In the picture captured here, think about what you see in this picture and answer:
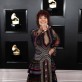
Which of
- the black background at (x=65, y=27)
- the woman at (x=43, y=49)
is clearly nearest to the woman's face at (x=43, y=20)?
the woman at (x=43, y=49)

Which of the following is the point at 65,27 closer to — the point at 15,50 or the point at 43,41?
the point at 15,50

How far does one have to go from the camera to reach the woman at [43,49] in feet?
4.27

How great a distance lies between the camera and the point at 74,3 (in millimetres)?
2084

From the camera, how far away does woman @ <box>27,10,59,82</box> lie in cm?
130

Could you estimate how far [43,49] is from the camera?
4.30 ft

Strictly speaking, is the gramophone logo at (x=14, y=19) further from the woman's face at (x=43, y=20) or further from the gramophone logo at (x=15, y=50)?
the woman's face at (x=43, y=20)

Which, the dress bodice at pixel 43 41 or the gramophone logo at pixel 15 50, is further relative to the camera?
the gramophone logo at pixel 15 50

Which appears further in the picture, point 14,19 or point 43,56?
point 14,19

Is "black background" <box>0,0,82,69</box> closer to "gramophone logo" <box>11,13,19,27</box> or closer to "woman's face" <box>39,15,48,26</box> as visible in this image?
"gramophone logo" <box>11,13,19,27</box>

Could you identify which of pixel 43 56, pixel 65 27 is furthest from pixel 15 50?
pixel 43 56

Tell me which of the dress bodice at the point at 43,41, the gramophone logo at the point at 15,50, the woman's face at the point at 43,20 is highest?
the woman's face at the point at 43,20

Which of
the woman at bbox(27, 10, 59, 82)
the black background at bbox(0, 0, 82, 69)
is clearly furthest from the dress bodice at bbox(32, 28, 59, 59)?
the black background at bbox(0, 0, 82, 69)

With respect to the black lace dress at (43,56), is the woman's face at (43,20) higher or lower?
higher

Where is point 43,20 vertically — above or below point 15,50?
above
